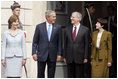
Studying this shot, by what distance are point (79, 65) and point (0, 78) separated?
6.10 feet

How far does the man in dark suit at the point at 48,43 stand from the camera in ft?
37.9

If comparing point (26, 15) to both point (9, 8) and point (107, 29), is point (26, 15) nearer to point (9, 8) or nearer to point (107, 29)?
point (9, 8)

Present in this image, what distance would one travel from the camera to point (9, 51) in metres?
11.3

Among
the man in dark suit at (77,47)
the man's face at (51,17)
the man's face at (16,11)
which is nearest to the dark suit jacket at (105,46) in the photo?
the man in dark suit at (77,47)

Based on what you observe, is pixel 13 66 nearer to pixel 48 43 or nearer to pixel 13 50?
pixel 13 50

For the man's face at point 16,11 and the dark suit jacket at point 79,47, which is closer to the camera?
the dark suit jacket at point 79,47

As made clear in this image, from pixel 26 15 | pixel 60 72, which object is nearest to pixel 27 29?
pixel 26 15

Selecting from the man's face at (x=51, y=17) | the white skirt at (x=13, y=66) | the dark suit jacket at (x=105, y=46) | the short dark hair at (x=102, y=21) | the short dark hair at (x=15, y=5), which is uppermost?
the short dark hair at (x=15, y=5)

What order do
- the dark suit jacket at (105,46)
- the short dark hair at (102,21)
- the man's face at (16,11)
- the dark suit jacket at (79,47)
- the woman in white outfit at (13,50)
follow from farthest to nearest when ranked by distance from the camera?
the short dark hair at (102,21) < the dark suit jacket at (105,46) < the man's face at (16,11) < the dark suit jacket at (79,47) < the woman in white outfit at (13,50)

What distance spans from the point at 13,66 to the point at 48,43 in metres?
0.87

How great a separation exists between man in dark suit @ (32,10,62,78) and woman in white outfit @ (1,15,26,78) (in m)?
0.33

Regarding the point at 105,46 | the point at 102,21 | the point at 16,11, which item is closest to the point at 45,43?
Result: the point at 16,11

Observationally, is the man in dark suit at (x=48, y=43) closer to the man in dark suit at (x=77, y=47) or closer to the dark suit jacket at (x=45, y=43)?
the dark suit jacket at (x=45, y=43)

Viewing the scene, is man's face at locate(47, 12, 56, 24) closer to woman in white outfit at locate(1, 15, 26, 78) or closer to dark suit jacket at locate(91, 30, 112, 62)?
woman in white outfit at locate(1, 15, 26, 78)
